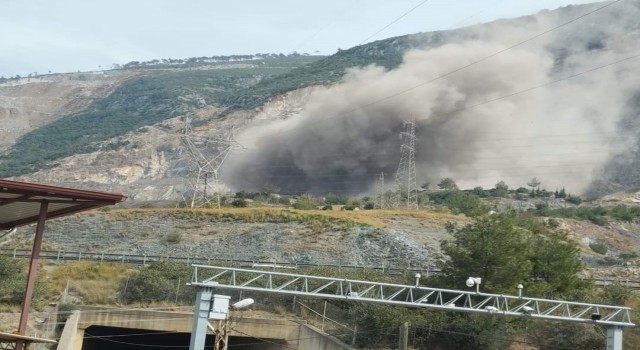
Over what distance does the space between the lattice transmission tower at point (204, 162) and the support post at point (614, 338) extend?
46076 mm

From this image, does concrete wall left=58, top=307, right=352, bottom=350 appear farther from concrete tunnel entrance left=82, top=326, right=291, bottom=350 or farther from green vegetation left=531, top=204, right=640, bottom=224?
green vegetation left=531, top=204, right=640, bottom=224

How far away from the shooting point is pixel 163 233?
169 feet

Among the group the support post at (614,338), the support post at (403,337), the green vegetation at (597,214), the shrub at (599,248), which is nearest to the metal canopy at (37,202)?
the support post at (403,337)

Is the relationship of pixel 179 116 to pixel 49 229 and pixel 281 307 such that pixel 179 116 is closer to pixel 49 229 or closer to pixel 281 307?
pixel 49 229

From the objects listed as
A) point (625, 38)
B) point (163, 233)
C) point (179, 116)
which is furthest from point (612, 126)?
point (163, 233)

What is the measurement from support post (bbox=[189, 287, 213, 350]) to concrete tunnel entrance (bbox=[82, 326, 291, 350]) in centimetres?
972

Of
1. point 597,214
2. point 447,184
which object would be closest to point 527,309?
point 597,214

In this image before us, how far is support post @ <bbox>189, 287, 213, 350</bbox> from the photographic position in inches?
717

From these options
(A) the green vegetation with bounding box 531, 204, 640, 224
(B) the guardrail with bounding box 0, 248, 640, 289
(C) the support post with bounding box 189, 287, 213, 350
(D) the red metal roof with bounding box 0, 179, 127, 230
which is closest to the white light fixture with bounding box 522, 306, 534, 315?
(C) the support post with bounding box 189, 287, 213, 350

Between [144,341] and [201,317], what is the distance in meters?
14.4

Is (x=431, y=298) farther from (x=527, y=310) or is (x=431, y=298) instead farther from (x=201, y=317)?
(x=201, y=317)

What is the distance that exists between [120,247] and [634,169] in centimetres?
9541

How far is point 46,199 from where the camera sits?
17.0 m

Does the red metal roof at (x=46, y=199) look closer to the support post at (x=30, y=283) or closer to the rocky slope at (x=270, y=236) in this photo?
the support post at (x=30, y=283)
